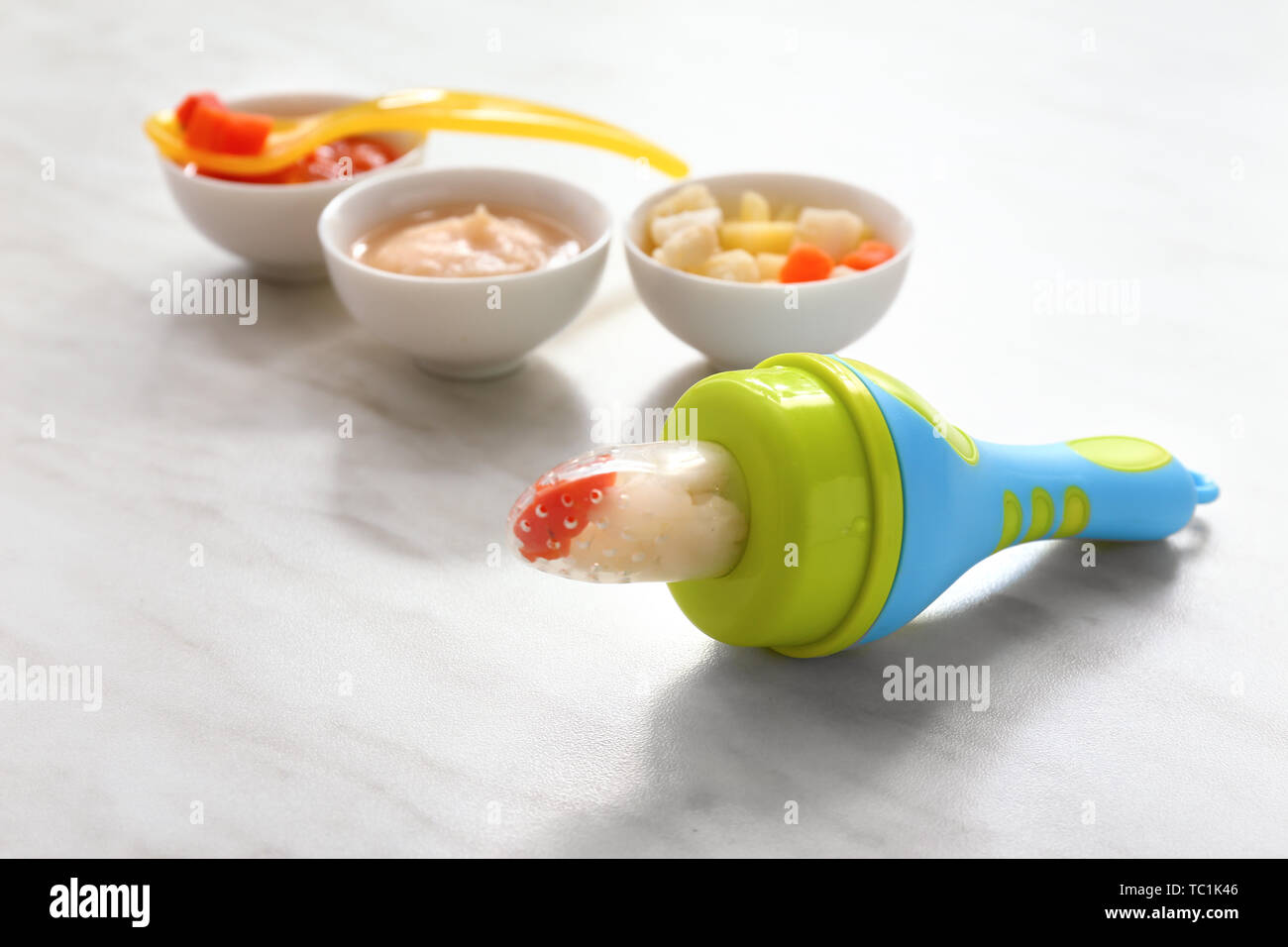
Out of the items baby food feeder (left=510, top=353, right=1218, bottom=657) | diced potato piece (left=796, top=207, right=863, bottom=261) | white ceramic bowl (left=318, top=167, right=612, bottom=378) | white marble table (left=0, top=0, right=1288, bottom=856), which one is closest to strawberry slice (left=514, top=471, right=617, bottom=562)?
baby food feeder (left=510, top=353, right=1218, bottom=657)

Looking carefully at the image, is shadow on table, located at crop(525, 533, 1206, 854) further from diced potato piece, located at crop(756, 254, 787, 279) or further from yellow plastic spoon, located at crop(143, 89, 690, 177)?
yellow plastic spoon, located at crop(143, 89, 690, 177)

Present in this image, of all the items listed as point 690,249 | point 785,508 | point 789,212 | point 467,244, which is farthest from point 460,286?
point 785,508

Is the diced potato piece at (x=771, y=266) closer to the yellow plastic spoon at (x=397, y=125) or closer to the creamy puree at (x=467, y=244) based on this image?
the creamy puree at (x=467, y=244)

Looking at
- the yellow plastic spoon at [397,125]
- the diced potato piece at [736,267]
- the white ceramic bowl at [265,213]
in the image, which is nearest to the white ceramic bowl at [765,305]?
the diced potato piece at [736,267]

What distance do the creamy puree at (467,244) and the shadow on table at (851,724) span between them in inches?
16.3

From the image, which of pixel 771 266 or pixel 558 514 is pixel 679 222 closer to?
pixel 771 266

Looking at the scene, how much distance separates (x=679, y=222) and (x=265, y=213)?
377mm

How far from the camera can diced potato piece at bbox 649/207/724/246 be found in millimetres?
1118

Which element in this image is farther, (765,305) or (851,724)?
(765,305)

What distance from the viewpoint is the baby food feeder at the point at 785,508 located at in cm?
73

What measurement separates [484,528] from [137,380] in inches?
15.0

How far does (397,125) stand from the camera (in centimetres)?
125
